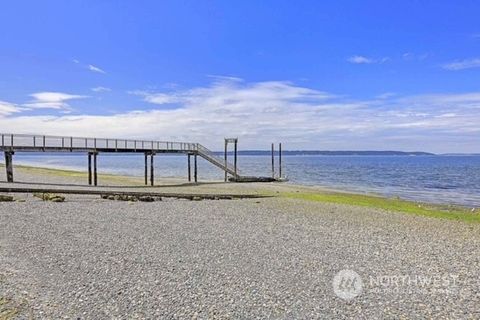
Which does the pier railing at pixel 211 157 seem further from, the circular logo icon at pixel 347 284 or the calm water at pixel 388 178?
the circular logo icon at pixel 347 284

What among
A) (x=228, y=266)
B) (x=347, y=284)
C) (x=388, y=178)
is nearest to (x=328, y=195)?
(x=228, y=266)

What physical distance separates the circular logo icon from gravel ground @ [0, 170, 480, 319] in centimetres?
5

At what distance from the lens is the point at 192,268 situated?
8.27 meters

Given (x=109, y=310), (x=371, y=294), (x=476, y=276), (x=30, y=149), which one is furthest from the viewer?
(x=30, y=149)

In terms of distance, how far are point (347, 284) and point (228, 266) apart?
7.74 feet

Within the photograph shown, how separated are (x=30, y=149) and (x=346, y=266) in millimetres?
26611


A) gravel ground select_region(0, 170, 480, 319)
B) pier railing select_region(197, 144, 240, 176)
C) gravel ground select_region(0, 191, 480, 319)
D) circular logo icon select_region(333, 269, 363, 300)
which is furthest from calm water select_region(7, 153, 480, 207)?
circular logo icon select_region(333, 269, 363, 300)

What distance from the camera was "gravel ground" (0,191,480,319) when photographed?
6180 millimetres

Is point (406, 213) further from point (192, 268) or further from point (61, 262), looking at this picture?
point (61, 262)

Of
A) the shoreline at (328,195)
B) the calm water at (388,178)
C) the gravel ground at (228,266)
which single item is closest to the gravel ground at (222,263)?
the gravel ground at (228,266)

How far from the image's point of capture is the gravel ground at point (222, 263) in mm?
6180

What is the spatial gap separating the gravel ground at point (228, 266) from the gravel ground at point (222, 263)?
0.03 metres

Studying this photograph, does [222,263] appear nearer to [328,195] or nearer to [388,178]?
[328,195]

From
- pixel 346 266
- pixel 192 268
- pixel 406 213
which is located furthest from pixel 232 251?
pixel 406 213
